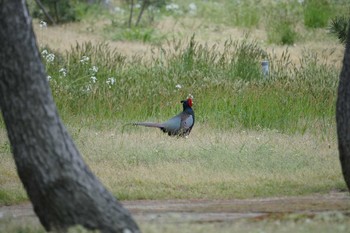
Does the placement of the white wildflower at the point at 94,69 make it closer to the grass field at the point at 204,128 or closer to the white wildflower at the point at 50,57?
the grass field at the point at 204,128

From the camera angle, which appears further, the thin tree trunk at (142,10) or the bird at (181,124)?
the thin tree trunk at (142,10)

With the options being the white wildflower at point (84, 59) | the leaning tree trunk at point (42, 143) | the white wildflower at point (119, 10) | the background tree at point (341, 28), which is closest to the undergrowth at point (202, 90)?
the white wildflower at point (84, 59)

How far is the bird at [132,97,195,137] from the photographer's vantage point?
39.6ft

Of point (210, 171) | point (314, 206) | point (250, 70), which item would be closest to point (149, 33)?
point (250, 70)

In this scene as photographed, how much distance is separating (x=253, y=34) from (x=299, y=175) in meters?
12.2

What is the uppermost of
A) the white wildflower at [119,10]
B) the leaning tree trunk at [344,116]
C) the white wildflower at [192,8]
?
the leaning tree trunk at [344,116]

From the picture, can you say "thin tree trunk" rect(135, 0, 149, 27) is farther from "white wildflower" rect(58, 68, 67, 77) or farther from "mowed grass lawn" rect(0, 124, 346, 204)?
"mowed grass lawn" rect(0, 124, 346, 204)

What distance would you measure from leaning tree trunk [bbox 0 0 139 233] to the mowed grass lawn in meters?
2.85

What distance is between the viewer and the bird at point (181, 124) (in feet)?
39.6

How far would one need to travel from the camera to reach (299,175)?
1044 centimetres

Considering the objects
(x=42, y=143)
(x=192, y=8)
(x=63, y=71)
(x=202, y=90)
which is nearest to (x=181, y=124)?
(x=202, y=90)

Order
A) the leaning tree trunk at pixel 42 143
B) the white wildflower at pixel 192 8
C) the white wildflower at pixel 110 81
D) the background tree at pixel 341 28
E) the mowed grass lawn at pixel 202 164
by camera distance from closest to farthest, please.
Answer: the leaning tree trunk at pixel 42 143, the mowed grass lawn at pixel 202 164, the background tree at pixel 341 28, the white wildflower at pixel 110 81, the white wildflower at pixel 192 8

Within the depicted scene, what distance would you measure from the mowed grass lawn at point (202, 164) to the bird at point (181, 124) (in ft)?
0.37

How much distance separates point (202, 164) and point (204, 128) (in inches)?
83.5
